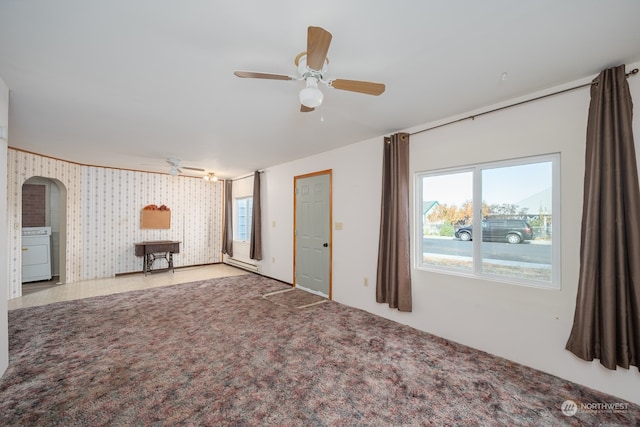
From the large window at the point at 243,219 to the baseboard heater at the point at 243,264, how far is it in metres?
0.59

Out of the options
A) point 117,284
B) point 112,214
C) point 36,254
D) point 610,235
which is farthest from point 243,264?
point 610,235

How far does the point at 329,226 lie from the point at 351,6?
323cm

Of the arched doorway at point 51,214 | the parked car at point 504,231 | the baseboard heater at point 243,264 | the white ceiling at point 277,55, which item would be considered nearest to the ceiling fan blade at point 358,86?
the white ceiling at point 277,55

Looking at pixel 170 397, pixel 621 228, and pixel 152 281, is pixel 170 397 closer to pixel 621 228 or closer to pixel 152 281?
pixel 621 228

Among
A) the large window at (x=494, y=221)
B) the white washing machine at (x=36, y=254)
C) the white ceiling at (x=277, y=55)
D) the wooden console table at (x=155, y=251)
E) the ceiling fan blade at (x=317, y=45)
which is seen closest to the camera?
the ceiling fan blade at (x=317, y=45)

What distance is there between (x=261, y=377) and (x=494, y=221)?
8.81 ft

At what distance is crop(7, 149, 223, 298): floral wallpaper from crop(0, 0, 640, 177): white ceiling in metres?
2.16

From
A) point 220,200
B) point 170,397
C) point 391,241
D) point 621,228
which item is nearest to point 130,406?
point 170,397

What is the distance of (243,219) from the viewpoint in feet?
23.4

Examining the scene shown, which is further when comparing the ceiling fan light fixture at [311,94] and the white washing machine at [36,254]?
the white washing machine at [36,254]

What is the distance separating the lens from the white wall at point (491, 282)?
6.97ft

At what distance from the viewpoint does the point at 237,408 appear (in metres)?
1.84

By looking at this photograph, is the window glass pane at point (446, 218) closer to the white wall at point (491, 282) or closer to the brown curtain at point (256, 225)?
the white wall at point (491, 282)

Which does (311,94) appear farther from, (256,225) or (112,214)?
(112,214)
